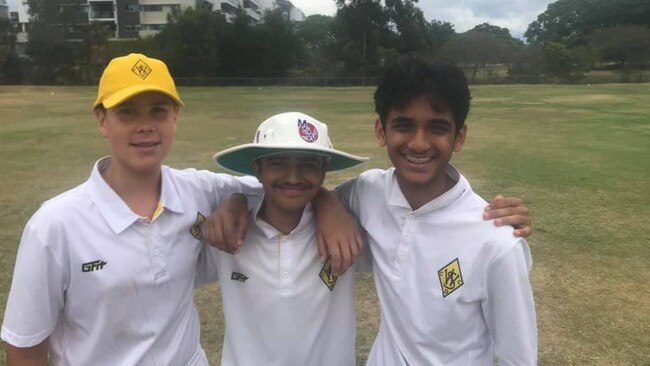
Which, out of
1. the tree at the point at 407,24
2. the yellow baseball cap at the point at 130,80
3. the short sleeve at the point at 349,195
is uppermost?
the tree at the point at 407,24

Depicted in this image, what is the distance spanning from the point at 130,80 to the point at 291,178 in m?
0.63

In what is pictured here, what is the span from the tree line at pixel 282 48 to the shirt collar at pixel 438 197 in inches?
1682

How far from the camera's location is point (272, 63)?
165 feet

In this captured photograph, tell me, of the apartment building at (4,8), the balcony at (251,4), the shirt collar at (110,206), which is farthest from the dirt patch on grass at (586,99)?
the apartment building at (4,8)

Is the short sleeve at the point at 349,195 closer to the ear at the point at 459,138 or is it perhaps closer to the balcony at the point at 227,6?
the ear at the point at 459,138

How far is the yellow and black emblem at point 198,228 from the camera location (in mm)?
2135

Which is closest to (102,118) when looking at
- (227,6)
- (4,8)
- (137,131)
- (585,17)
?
(137,131)

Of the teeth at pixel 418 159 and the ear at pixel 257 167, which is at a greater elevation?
the teeth at pixel 418 159

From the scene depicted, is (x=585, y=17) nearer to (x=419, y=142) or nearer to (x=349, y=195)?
(x=349, y=195)

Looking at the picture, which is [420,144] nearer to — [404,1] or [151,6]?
[404,1]

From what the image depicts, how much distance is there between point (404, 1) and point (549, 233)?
49.9m

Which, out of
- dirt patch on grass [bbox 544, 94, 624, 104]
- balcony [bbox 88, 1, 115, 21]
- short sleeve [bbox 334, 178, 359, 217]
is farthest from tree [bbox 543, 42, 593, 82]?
balcony [bbox 88, 1, 115, 21]

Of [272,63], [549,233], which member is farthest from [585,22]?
[549,233]

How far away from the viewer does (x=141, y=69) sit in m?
1.96
